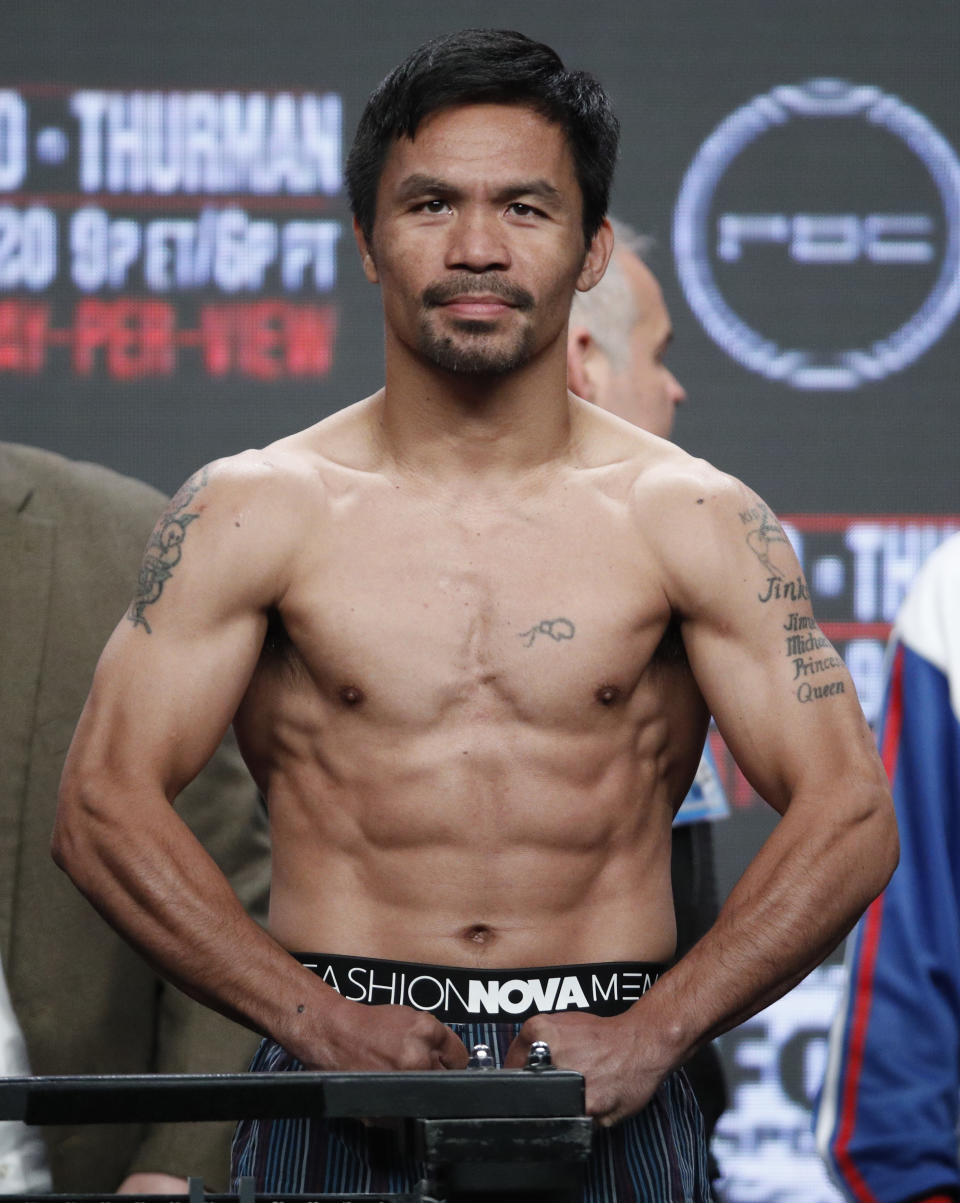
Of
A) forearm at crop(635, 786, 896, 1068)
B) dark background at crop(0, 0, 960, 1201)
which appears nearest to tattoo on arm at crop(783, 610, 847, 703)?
forearm at crop(635, 786, 896, 1068)

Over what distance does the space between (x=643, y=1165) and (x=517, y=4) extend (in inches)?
81.0

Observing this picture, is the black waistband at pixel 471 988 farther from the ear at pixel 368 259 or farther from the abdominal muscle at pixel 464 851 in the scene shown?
the ear at pixel 368 259

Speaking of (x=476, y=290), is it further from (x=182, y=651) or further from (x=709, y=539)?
(x=182, y=651)

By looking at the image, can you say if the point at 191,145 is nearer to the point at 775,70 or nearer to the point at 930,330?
the point at 775,70

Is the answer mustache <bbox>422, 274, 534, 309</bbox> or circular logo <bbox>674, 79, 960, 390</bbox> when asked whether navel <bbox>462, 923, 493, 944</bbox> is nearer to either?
mustache <bbox>422, 274, 534, 309</bbox>

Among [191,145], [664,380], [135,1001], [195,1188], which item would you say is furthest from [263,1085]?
[191,145]

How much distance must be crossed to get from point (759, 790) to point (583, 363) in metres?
1.26

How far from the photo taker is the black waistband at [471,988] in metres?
1.79

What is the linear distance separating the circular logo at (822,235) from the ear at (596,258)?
48.6 inches

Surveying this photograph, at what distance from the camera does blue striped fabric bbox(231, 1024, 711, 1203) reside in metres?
1.76

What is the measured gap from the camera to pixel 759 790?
186cm

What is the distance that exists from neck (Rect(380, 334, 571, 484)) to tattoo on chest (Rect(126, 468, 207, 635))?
220mm

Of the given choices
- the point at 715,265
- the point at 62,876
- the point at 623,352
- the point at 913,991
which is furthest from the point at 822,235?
the point at 913,991

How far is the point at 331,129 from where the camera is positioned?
3.17 metres
